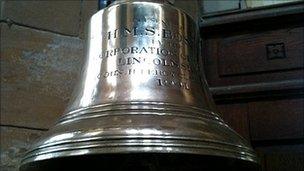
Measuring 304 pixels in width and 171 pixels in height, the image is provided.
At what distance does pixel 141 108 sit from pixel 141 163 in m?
0.16

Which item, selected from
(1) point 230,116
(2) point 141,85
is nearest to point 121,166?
(2) point 141,85

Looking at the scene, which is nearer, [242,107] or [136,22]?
[136,22]

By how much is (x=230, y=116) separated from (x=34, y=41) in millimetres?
522

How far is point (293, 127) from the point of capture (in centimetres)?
108

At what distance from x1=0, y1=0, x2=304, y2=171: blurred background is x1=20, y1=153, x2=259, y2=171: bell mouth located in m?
0.19

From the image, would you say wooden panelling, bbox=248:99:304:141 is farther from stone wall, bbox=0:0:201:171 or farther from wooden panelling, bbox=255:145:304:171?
stone wall, bbox=0:0:201:171

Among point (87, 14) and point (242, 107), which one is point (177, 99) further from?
point (87, 14)

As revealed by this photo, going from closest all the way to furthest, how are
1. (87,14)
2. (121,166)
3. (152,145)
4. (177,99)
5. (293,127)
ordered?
(152,145)
(177,99)
(121,166)
(293,127)
(87,14)

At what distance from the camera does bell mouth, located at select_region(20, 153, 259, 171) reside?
76cm

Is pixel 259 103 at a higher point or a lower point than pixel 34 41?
lower

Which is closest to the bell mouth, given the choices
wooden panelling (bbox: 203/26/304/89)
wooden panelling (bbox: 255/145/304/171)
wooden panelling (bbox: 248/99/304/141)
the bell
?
the bell

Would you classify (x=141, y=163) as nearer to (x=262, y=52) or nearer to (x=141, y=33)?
(x=141, y=33)

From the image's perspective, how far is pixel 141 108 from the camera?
2.23 feet

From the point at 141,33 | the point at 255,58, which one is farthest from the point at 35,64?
the point at 255,58
